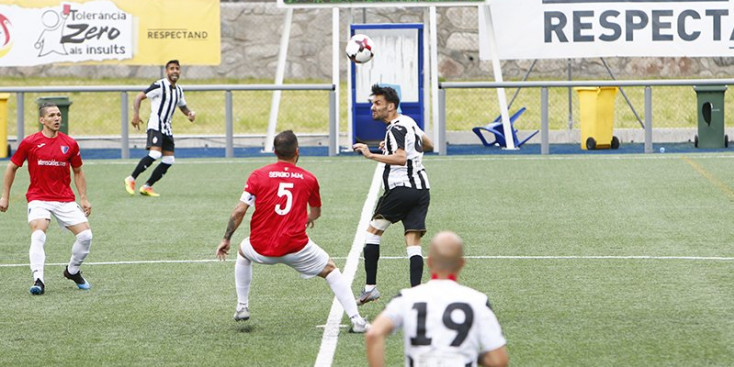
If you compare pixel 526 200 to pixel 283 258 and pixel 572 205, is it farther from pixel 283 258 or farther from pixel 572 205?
pixel 283 258

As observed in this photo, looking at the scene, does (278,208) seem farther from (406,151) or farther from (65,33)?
(65,33)

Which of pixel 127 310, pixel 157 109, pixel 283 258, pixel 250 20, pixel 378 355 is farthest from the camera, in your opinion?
pixel 250 20

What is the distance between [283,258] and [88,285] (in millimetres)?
3213

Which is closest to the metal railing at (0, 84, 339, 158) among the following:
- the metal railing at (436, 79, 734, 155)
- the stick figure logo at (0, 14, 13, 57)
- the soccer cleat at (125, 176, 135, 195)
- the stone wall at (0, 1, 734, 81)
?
the metal railing at (436, 79, 734, 155)

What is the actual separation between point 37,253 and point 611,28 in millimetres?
16240

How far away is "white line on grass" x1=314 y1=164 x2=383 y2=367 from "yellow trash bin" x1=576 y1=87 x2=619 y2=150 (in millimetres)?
5188

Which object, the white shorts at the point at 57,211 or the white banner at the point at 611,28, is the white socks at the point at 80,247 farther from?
the white banner at the point at 611,28

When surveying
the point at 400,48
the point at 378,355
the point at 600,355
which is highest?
the point at 400,48

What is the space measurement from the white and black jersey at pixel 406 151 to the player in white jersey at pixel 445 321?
17.0ft

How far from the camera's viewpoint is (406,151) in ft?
36.6

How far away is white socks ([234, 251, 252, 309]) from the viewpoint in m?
10.1

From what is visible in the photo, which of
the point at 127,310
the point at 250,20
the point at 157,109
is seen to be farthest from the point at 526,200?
the point at 250,20

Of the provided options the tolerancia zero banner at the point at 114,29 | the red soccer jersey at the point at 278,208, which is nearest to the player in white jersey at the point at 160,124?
the tolerancia zero banner at the point at 114,29

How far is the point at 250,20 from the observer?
31.2 m
